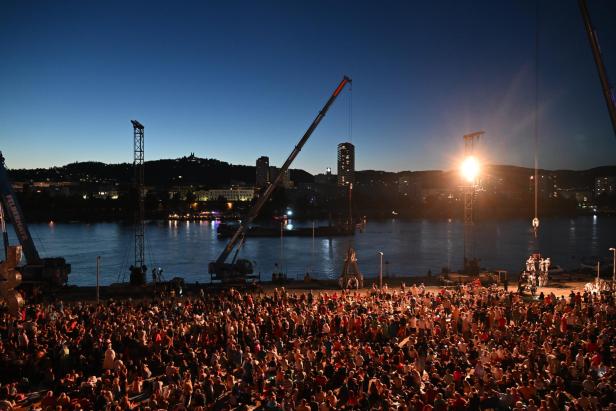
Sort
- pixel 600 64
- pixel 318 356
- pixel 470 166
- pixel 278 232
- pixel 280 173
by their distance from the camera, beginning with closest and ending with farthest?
pixel 318 356 → pixel 600 64 → pixel 470 166 → pixel 280 173 → pixel 278 232

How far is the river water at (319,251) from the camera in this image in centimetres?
5234

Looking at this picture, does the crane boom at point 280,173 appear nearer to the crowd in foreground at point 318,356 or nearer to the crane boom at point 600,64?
the crane boom at point 600,64

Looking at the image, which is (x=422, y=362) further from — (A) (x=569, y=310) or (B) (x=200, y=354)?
(A) (x=569, y=310)

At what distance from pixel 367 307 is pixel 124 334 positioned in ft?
23.9

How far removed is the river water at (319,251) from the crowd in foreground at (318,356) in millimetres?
24220

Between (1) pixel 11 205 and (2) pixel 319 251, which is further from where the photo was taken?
(2) pixel 319 251

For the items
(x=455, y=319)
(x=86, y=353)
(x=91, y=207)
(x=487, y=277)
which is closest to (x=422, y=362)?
(x=455, y=319)

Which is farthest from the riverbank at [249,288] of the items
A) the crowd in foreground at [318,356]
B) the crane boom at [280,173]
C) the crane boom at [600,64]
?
the crane boom at [600,64]

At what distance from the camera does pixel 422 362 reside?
10.2m

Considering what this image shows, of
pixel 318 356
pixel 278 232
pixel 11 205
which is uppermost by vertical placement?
pixel 11 205

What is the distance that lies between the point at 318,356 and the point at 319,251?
61.6m

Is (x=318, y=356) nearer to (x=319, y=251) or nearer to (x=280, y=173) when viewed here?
(x=280, y=173)

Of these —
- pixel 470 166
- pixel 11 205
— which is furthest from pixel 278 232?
pixel 11 205

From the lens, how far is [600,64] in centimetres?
1931
